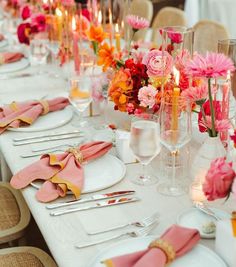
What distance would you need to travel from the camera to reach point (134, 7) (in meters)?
3.81

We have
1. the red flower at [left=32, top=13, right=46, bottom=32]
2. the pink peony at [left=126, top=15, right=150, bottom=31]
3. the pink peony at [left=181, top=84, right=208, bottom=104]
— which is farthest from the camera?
the red flower at [left=32, top=13, right=46, bottom=32]

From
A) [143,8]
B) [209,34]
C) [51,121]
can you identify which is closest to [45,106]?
[51,121]

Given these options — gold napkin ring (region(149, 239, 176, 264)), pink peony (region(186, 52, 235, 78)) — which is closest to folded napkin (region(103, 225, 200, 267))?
gold napkin ring (region(149, 239, 176, 264))

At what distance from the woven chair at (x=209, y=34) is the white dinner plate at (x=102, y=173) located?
4.48ft

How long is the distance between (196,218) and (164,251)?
0.21 metres

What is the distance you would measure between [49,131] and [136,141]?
1.85 feet

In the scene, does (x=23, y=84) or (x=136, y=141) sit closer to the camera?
(x=136, y=141)

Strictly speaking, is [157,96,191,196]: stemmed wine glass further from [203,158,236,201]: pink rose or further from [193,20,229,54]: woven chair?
[193,20,229,54]: woven chair

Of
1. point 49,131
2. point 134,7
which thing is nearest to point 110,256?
point 49,131

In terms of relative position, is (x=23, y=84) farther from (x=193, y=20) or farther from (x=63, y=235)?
(x=193, y=20)

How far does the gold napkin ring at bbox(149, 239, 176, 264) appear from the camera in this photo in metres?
1.10

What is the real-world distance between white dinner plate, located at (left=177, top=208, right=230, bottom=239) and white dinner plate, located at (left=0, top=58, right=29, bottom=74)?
5.24 ft

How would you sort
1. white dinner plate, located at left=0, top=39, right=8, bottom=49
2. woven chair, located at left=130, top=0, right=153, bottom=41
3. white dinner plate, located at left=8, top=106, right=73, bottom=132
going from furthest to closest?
woven chair, located at left=130, top=0, right=153, bottom=41
white dinner plate, located at left=0, top=39, right=8, bottom=49
white dinner plate, located at left=8, top=106, right=73, bottom=132

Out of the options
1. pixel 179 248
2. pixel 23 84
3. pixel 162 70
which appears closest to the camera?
pixel 179 248
